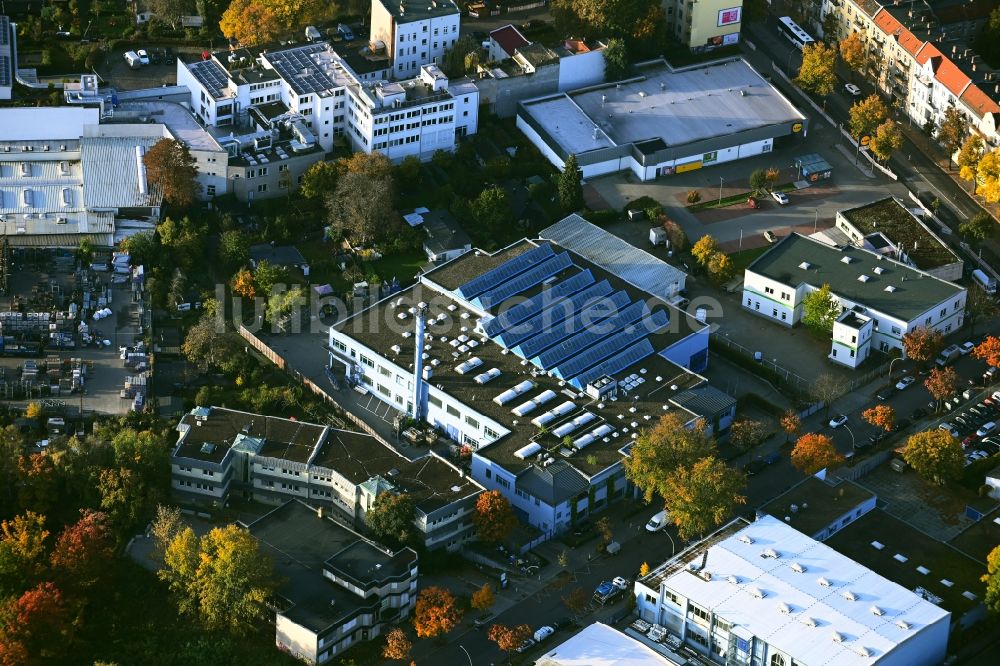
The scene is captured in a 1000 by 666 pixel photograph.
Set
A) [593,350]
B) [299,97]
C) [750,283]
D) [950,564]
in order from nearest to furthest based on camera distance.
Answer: [950,564] → [593,350] → [750,283] → [299,97]

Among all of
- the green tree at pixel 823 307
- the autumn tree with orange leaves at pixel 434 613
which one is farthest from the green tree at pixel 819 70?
the autumn tree with orange leaves at pixel 434 613

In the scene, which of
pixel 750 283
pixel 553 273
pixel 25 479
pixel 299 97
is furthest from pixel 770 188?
pixel 25 479

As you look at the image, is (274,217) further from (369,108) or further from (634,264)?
(634,264)

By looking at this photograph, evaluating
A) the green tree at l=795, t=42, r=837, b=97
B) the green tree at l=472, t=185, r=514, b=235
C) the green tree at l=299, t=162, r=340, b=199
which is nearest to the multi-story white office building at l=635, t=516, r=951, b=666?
the green tree at l=472, t=185, r=514, b=235

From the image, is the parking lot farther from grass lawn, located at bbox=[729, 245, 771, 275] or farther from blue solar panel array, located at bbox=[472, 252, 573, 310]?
grass lawn, located at bbox=[729, 245, 771, 275]

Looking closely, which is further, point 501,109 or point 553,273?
point 501,109

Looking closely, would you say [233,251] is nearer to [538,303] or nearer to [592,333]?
[538,303]

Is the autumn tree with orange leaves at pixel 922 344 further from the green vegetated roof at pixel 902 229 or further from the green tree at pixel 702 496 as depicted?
the green tree at pixel 702 496
